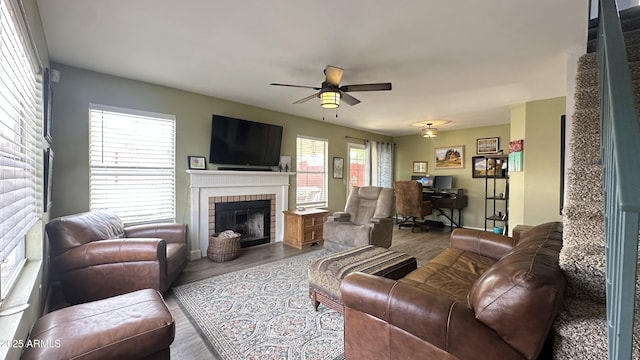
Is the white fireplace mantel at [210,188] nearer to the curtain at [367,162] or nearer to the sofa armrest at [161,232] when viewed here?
the sofa armrest at [161,232]

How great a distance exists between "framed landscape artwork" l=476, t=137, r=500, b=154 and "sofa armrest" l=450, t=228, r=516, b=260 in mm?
4011

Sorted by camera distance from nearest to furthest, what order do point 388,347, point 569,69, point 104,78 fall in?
point 388,347, point 569,69, point 104,78

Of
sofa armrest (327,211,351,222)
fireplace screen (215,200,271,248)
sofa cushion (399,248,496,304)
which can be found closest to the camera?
sofa cushion (399,248,496,304)

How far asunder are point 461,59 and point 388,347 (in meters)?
2.59

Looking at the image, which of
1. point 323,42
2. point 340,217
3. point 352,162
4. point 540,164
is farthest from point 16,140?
point 352,162

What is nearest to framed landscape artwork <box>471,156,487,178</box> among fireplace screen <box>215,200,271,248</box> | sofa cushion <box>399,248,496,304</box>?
sofa cushion <box>399,248,496,304</box>

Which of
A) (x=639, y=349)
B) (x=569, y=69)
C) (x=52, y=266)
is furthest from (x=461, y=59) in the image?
(x=52, y=266)

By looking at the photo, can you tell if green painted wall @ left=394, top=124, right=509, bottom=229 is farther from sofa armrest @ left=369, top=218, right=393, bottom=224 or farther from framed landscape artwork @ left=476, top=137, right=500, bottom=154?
sofa armrest @ left=369, top=218, right=393, bottom=224

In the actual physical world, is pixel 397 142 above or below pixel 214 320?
above

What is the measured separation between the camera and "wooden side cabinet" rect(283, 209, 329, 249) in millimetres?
4332

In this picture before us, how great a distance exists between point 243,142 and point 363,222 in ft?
7.50

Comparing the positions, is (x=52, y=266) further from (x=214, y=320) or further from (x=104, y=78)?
(x=104, y=78)

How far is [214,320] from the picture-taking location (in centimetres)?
219

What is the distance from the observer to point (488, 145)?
5.91m
